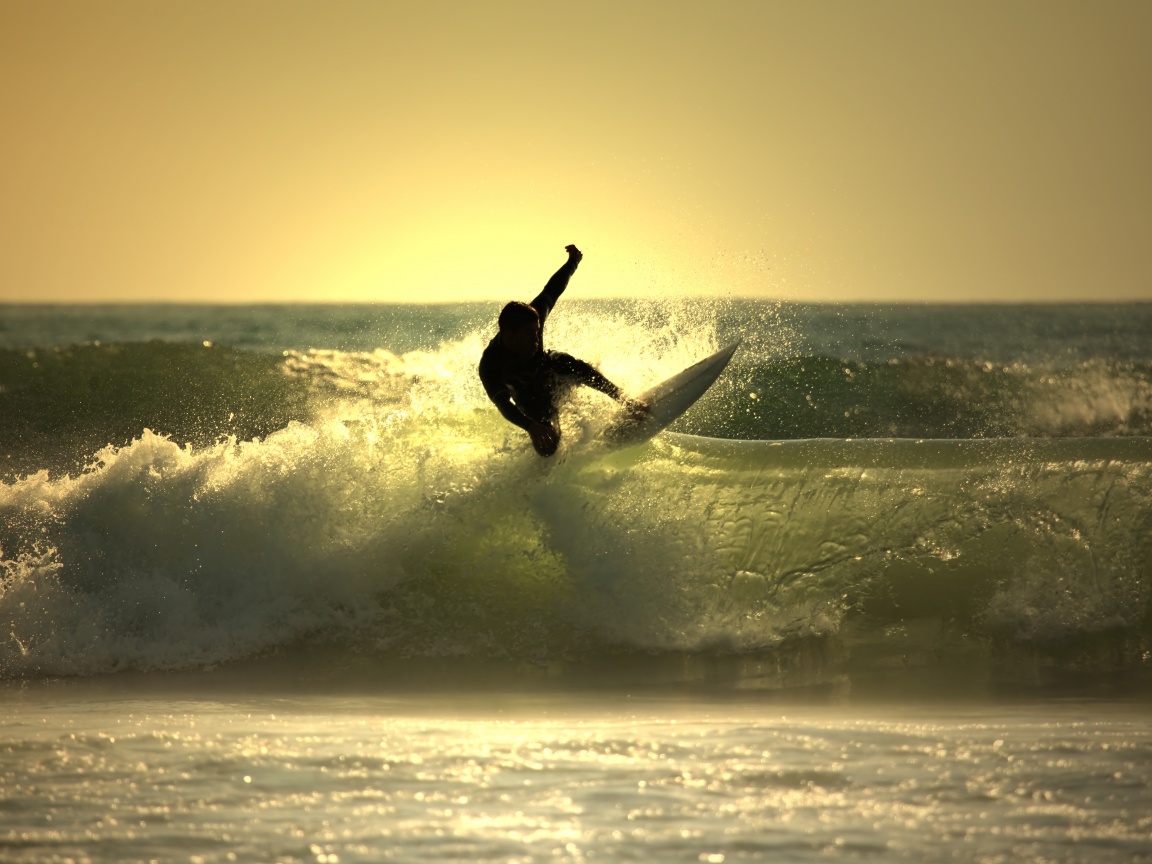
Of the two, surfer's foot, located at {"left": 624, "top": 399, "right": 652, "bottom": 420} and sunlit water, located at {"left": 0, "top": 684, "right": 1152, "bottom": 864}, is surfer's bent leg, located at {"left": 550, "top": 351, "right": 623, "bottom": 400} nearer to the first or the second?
surfer's foot, located at {"left": 624, "top": 399, "right": 652, "bottom": 420}

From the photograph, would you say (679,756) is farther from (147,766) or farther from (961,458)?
(961,458)

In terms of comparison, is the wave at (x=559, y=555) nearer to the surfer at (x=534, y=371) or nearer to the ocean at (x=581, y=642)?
the ocean at (x=581, y=642)

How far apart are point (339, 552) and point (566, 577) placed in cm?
123

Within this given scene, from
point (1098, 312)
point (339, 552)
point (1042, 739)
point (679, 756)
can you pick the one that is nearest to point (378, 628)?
point (339, 552)

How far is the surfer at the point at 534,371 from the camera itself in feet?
20.1

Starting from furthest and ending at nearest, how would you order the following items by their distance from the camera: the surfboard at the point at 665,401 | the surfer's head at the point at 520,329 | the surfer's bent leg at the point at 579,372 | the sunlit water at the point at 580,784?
the surfboard at the point at 665,401 < the surfer's bent leg at the point at 579,372 < the surfer's head at the point at 520,329 < the sunlit water at the point at 580,784

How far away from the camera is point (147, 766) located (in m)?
3.71

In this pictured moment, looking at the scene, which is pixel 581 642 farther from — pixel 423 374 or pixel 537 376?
pixel 423 374

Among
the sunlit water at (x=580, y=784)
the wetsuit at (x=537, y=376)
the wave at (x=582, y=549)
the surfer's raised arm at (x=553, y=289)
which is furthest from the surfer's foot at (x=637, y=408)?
the sunlit water at (x=580, y=784)

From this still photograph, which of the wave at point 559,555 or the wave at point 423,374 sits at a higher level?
the wave at point 423,374

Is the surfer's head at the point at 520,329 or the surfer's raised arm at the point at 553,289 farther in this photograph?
the surfer's raised arm at the point at 553,289

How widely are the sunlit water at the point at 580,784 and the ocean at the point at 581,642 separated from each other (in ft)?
0.05

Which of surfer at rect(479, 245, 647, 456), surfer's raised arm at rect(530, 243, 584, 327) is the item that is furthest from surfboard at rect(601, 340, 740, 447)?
surfer's raised arm at rect(530, 243, 584, 327)

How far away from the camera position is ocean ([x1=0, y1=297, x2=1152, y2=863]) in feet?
10.5
